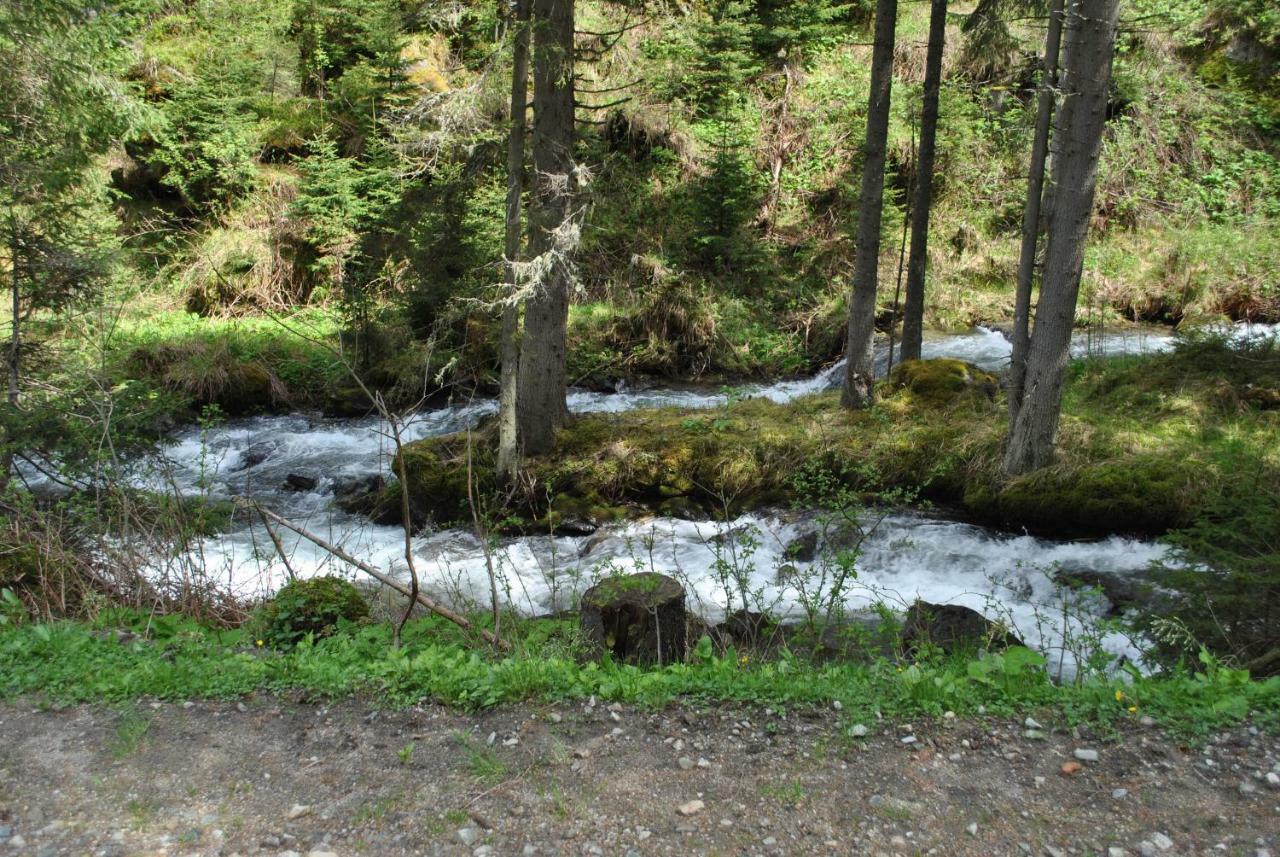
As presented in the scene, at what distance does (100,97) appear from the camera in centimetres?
955

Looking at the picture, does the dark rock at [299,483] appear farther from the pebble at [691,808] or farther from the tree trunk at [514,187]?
the pebble at [691,808]

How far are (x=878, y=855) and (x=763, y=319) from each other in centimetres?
1501

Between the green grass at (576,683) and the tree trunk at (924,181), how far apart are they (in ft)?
28.1

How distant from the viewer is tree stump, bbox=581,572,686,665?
5.68 meters

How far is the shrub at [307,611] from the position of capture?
5924 mm

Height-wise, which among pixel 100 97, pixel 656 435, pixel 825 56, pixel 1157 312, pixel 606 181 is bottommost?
pixel 656 435

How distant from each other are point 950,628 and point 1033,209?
5959mm

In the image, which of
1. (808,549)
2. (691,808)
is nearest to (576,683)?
(691,808)

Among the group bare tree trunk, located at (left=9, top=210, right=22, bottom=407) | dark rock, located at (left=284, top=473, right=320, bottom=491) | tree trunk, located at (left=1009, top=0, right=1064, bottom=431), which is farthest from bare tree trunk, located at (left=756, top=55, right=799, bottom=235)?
bare tree trunk, located at (left=9, top=210, right=22, bottom=407)

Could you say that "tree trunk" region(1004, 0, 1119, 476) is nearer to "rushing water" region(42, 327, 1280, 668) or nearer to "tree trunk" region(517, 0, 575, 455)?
"rushing water" region(42, 327, 1280, 668)

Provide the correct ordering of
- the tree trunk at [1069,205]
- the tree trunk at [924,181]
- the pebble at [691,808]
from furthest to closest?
the tree trunk at [924,181] → the tree trunk at [1069,205] → the pebble at [691,808]

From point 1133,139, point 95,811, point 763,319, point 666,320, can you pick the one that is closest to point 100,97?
point 95,811

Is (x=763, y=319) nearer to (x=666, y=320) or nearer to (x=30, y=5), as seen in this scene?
(x=666, y=320)

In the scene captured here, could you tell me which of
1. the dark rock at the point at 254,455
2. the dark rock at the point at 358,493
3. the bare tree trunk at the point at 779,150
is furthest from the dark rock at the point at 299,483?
the bare tree trunk at the point at 779,150
